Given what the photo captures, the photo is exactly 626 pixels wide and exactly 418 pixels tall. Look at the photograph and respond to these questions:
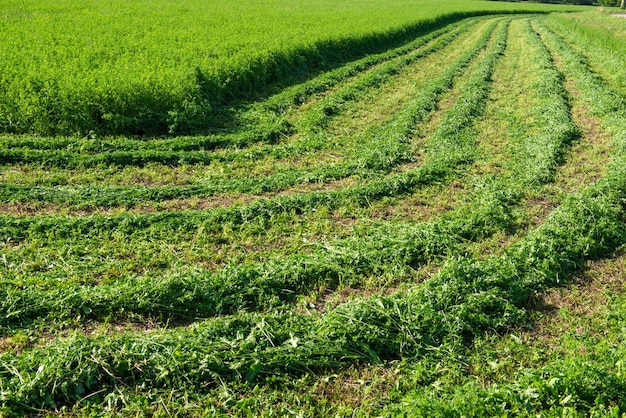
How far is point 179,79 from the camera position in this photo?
12.4 m

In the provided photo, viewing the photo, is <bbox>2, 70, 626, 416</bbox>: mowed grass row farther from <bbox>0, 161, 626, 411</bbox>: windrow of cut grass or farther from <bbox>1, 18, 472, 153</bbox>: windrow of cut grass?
<bbox>1, 18, 472, 153</bbox>: windrow of cut grass

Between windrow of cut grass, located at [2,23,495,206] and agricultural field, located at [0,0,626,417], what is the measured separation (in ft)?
0.16

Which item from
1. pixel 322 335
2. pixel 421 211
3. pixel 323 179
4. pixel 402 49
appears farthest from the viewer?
pixel 402 49

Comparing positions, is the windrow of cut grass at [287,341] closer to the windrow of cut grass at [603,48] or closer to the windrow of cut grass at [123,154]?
the windrow of cut grass at [123,154]

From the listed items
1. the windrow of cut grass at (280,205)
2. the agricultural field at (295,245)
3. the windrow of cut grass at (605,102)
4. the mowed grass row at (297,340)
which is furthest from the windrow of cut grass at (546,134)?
the mowed grass row at (297,340)

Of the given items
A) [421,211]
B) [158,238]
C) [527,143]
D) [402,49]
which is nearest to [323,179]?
[421,211]

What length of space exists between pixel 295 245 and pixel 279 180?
7.25 ft

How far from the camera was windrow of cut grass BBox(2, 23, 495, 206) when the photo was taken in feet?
25.2

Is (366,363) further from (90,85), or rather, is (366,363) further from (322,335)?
(90,85)

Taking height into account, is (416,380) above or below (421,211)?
below

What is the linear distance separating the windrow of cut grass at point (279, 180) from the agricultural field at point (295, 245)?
0.16 feet

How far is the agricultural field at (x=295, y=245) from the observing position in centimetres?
441

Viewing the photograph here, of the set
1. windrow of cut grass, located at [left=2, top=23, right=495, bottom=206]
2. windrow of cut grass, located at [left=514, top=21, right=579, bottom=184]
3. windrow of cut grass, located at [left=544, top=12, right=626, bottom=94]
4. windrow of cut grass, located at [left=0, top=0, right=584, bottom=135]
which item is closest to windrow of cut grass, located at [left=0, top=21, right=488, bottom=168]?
windrow of cut grass, located at [left=0, top=0, right=584, bottom=135]

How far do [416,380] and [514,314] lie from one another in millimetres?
1600
